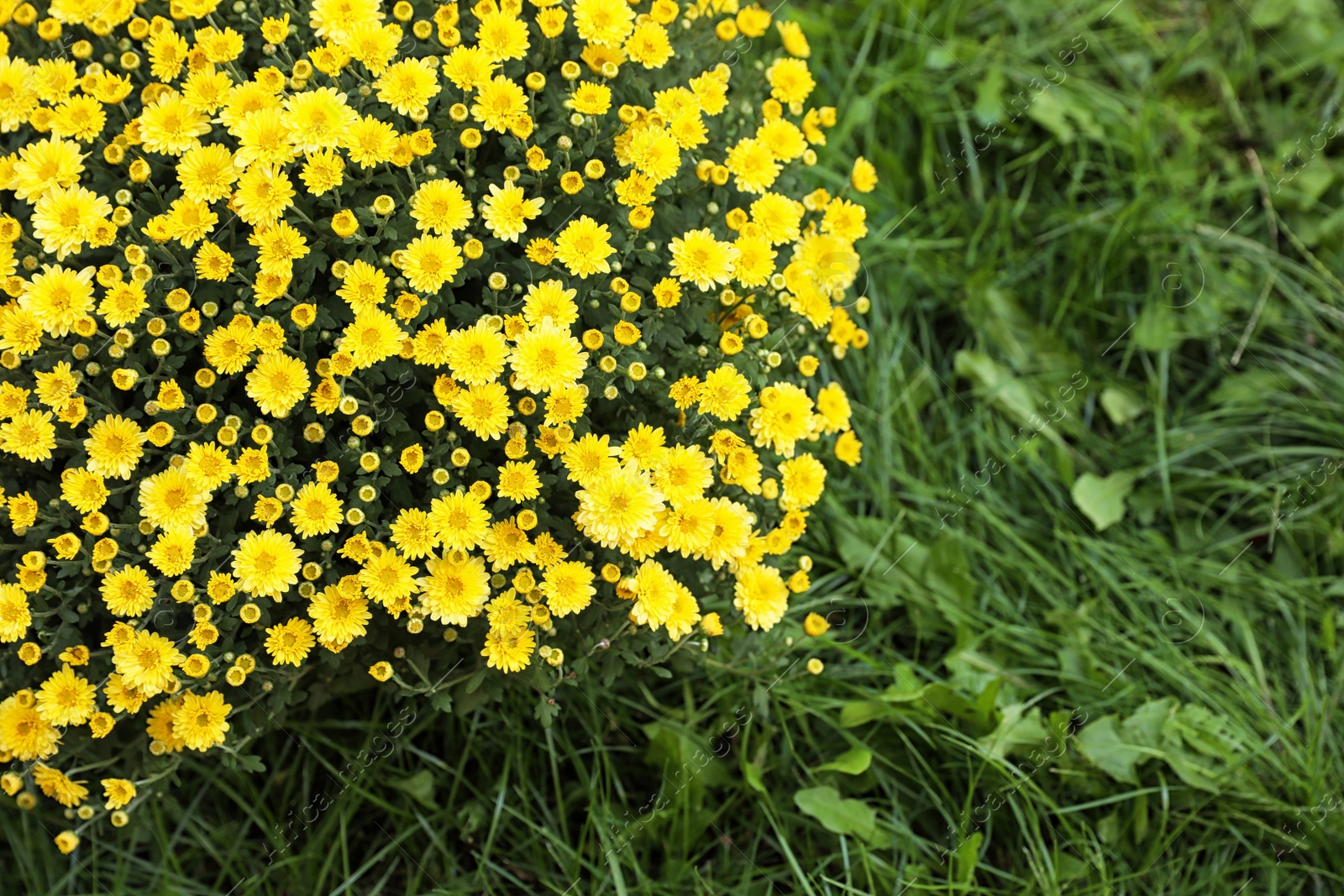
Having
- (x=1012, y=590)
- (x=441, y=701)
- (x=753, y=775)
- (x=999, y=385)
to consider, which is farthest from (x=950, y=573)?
(x=441, y=701)

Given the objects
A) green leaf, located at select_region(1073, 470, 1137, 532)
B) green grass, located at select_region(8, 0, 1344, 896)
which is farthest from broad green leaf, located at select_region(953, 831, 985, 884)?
green leaf, located at select_region(1073, 470, 1137, 532)

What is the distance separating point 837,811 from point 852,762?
117mm

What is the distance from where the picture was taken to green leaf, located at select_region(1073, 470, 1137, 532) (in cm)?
304

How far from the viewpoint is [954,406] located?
3.26m

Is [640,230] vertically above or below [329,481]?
above

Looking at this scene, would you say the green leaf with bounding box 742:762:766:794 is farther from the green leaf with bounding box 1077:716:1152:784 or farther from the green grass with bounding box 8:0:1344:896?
the green leaf with bounding box 1077:716:1152:784

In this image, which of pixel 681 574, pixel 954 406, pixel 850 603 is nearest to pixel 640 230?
pixel 681 574

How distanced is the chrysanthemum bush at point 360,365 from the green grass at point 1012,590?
44cm

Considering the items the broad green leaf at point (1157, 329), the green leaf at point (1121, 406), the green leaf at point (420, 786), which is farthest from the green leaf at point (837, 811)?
the broad green leaf at point (1157, 329)

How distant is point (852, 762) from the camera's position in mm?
2512

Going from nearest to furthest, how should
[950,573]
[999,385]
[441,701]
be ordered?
[441,701]
[950,573]
[999,385]

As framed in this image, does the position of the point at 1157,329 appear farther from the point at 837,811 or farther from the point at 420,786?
the point at 420,786

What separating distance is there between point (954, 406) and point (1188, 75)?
1.58 m

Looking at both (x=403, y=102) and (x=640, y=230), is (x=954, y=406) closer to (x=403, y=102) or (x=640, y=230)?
(x=640, y=230)
